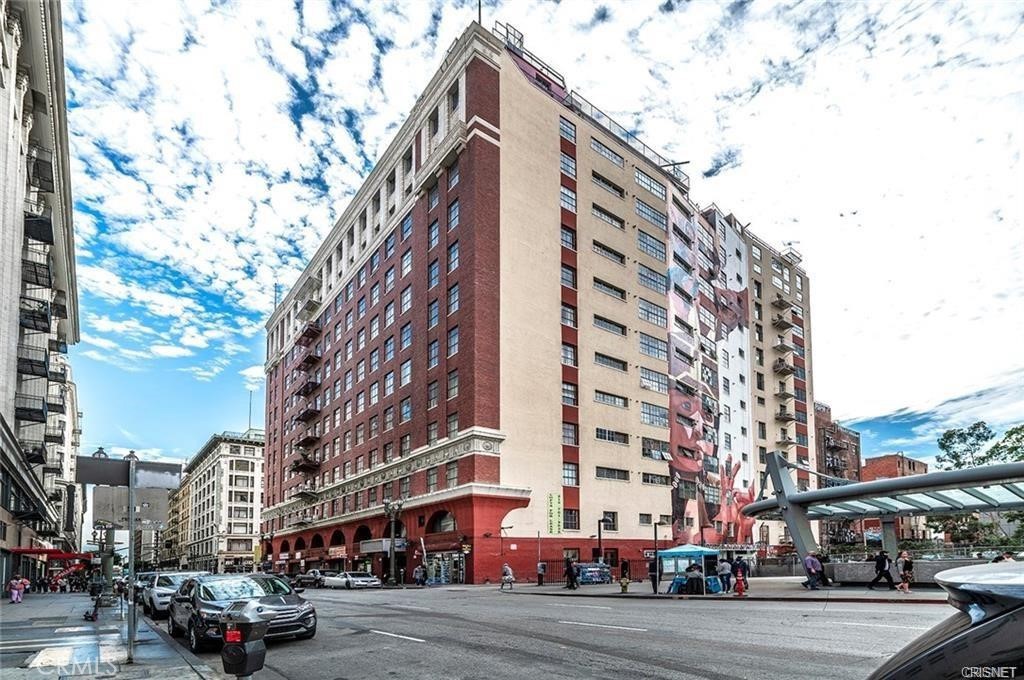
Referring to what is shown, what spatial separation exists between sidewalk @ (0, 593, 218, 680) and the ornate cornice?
27175 millimetres

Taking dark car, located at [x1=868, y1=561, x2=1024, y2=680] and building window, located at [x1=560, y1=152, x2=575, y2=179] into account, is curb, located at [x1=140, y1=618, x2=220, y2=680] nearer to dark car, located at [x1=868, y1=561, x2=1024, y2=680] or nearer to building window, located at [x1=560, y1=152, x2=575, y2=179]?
dark car, located at [x1=868, y1=561, x2=1024, y2=680]

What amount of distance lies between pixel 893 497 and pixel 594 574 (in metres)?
20.4

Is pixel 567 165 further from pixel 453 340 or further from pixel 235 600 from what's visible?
pixel 235 600

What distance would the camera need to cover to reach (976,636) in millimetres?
2633

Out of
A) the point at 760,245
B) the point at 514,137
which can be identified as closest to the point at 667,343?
the point at 514,137

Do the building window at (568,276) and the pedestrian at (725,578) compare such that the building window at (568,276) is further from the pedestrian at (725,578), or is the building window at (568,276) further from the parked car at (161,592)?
the parked car at (161,592)

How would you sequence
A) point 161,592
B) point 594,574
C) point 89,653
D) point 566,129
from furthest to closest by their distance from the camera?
point 566,129 → point 594,574 → point 161,592 → point 89,653

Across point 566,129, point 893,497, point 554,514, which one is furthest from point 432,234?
point 893,497

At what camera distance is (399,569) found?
55562mm

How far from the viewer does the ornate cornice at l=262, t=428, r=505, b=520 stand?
1887 inches

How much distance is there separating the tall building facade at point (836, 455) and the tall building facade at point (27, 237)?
8302cm

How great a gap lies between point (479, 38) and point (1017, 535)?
45.6m

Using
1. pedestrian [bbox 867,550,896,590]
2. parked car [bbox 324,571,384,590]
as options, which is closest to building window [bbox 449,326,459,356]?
parked car [bbox 324,571,384,590]

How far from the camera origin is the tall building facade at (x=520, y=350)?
5012cm
